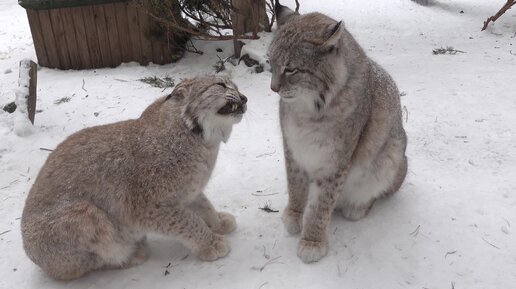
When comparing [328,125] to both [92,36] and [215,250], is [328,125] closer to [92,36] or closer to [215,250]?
[215,250]

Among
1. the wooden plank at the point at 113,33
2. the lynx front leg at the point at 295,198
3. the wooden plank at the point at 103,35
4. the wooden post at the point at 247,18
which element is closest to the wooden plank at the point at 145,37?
the wooden plank at the point at 113,33

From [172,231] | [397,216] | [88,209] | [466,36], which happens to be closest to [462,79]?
[466,36]

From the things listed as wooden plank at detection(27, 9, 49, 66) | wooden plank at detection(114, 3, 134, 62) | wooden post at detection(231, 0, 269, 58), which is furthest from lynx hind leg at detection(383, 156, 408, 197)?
wooden plank at detection(27, 9, 49, 66)

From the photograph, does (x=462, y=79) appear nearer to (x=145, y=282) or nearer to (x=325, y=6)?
(x=325, y=6)

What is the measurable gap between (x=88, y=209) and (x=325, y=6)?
813 centimetres

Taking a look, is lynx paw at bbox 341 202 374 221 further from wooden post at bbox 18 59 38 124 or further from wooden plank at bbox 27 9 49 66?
wooden plank at bbox 27 9 49 66

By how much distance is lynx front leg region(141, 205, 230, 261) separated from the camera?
10.5ft

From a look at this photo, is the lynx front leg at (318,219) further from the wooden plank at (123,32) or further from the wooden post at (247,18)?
the wooden plank at (123,32)

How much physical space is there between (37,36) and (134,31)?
64.5 inches

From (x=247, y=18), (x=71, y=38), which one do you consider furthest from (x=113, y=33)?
(x=247, y=18)

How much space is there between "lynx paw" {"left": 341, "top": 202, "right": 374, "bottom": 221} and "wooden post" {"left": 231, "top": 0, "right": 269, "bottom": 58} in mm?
4140

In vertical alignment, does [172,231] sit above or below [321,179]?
below

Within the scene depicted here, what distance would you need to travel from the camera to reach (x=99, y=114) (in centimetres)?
580

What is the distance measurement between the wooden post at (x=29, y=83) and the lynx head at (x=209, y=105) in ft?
10.0
